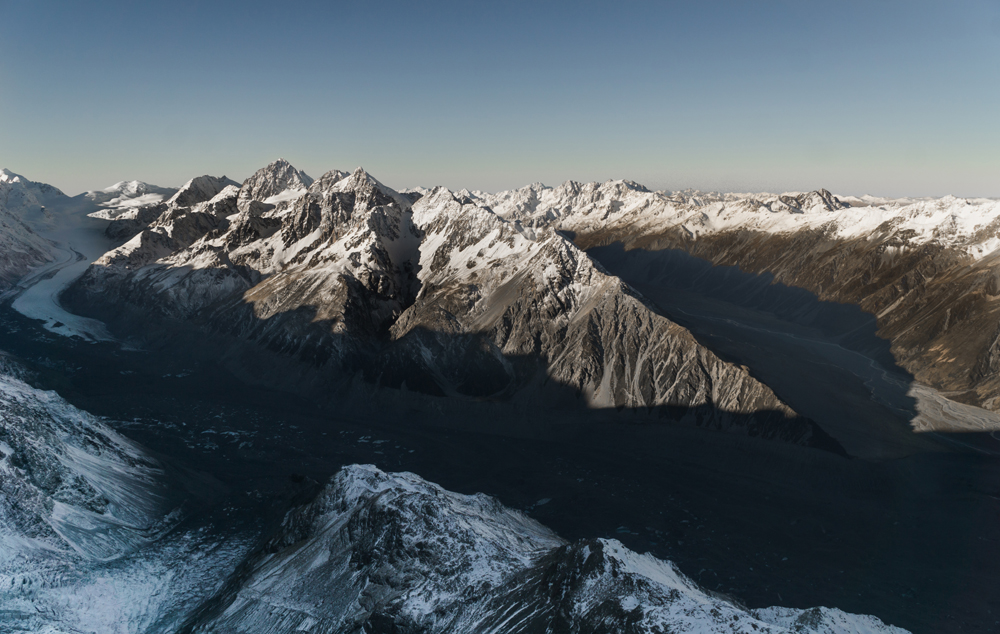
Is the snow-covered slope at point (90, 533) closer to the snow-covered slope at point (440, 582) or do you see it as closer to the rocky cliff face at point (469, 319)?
the snow-covered slope at point (440, 582)

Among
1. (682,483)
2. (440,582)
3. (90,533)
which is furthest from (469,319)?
(440,582)

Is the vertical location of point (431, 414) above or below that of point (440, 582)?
above

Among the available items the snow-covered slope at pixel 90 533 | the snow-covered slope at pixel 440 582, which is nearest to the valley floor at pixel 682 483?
the snow-covered slope at pixel 90 533

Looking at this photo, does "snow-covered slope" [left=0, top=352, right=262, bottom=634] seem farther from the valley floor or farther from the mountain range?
the valley floor

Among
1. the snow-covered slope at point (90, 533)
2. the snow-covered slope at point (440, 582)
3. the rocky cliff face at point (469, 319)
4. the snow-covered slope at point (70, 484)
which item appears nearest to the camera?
the snow-covered slope at point (440, 582)

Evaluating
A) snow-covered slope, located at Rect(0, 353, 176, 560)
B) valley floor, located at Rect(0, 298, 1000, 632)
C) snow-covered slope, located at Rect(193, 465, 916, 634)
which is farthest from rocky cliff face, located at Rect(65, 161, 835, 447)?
snow-covered slope, located at Rect(193, 465, 916, 634)

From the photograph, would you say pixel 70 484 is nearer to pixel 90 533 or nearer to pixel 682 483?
pixel 90 533
